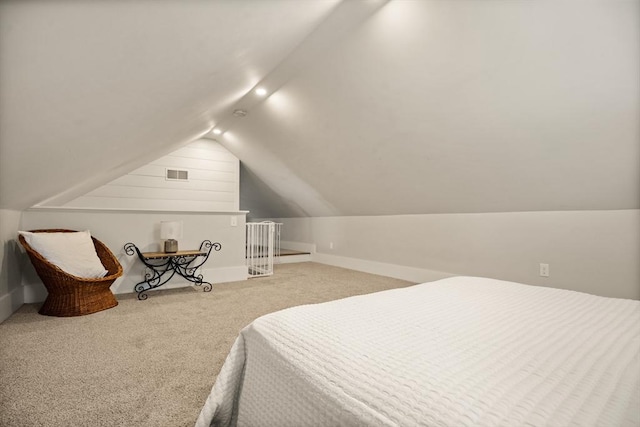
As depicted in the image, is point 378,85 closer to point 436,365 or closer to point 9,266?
point 436,365

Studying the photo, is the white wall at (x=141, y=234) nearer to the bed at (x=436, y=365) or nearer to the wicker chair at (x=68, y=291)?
the wicker chair at (x=68, y=291)

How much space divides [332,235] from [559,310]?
16.2 feet

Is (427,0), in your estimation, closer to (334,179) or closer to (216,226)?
(334,179)

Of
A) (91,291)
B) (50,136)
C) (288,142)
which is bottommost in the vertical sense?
(91,291)

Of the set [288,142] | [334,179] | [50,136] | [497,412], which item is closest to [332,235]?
[334,179]

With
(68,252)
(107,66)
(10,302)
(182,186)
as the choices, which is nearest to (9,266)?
(10,302)

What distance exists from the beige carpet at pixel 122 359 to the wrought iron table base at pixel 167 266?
0.82ft

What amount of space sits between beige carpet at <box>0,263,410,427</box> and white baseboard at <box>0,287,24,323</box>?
68mm

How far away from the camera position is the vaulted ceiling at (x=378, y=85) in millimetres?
1249

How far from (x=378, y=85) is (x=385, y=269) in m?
2.97

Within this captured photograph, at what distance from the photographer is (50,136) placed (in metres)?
1.63

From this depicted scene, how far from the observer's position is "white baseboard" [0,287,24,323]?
241 centimetres

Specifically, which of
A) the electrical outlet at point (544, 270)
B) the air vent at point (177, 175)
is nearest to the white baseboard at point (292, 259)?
the air vent at point (177, 175)

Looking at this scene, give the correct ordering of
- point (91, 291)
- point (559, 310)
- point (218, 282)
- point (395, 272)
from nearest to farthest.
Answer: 1. point (559, 310)
2. point (91, 291)
3. point (218, 282)
4. point (395, 272)
